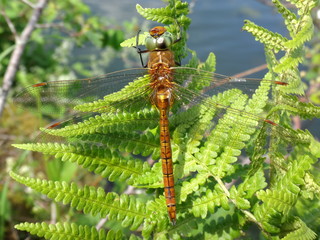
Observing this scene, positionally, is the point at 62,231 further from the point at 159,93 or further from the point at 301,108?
the point at 301,108

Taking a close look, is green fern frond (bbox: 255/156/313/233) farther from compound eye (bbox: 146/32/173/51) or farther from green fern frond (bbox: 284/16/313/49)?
compound eye (bbox: 146/32/173/51)

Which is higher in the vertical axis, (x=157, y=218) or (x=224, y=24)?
(x=224, y=24)

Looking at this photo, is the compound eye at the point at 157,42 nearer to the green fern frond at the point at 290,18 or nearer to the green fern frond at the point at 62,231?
the green fern frond at the point at 290,18

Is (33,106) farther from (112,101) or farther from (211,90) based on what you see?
(211,90)

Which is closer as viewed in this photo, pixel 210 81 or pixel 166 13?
pixel 166 13

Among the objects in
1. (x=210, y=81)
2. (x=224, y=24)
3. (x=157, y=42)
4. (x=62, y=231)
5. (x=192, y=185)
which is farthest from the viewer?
(x=224, y=24)

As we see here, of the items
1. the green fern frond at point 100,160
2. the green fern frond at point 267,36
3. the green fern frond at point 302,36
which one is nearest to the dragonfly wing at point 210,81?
the green fern frond at point 267,36

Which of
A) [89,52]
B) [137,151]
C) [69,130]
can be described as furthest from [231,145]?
[89,52]

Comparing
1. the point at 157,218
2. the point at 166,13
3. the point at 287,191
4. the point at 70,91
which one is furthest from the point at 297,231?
the point at 70,91

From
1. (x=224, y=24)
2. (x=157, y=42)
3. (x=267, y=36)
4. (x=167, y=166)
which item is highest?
(x=224, y=24)
